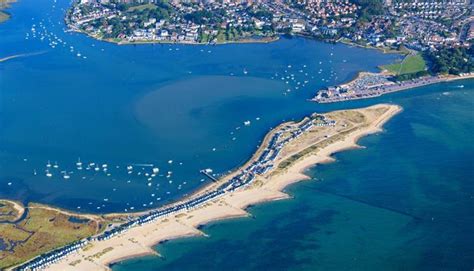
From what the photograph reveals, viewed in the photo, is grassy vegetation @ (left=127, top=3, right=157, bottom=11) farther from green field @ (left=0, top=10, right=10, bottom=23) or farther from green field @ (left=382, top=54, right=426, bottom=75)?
green field @ (left=382, top=54, right=426, bottom=75)

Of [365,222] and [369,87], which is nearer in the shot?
[365,222]

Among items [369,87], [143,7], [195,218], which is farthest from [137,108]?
[143,7]

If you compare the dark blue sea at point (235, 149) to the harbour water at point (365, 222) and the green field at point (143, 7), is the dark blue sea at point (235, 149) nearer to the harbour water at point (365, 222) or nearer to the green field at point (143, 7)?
the harbour water at point (365, 222)

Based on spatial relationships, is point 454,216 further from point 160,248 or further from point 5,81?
point 5,81

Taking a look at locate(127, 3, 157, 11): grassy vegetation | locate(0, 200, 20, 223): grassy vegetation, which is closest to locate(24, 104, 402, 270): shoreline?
locate(0, 200, 20, 223): grassy vegetation

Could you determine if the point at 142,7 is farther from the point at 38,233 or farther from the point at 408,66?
the point at 38,233

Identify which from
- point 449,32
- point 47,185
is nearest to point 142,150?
point 47,185
